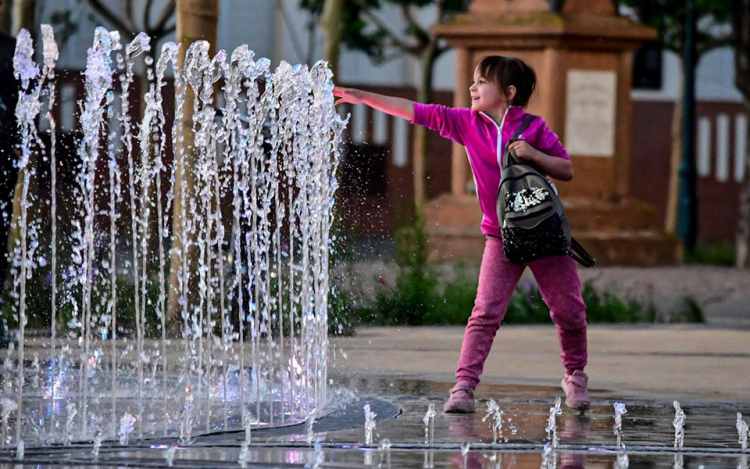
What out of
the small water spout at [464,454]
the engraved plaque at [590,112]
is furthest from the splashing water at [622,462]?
the engraved plaque at [590,112]

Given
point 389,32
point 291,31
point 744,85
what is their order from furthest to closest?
point 291,31 < point 389,32 < point 744,85

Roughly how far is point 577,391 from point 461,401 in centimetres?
53

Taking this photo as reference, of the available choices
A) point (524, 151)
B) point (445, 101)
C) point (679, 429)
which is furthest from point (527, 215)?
point (445, 101)

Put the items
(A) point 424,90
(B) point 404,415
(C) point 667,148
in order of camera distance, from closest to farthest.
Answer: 1. (B) point 404,415
2. (A) point 424,90
3. (C) point 667,148

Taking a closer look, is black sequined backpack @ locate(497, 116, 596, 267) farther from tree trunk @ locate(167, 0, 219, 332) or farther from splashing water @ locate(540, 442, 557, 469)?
tree trunk @ locate(167, 0, 219, 332)

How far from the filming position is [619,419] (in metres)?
7.02

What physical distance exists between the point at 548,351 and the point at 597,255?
733cm

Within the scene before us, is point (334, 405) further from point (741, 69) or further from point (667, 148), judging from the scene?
point (667, 148)

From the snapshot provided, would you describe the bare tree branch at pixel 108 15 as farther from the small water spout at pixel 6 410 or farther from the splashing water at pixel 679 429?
the splashing water at pixel 679 429

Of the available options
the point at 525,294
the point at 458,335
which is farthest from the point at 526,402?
the point at 525,294

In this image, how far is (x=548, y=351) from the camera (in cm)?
1077

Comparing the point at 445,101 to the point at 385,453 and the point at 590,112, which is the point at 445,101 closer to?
the point at 590,112

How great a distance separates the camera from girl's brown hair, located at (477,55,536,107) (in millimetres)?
7422

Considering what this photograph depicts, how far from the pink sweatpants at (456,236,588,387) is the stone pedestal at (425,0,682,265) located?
389 inches
